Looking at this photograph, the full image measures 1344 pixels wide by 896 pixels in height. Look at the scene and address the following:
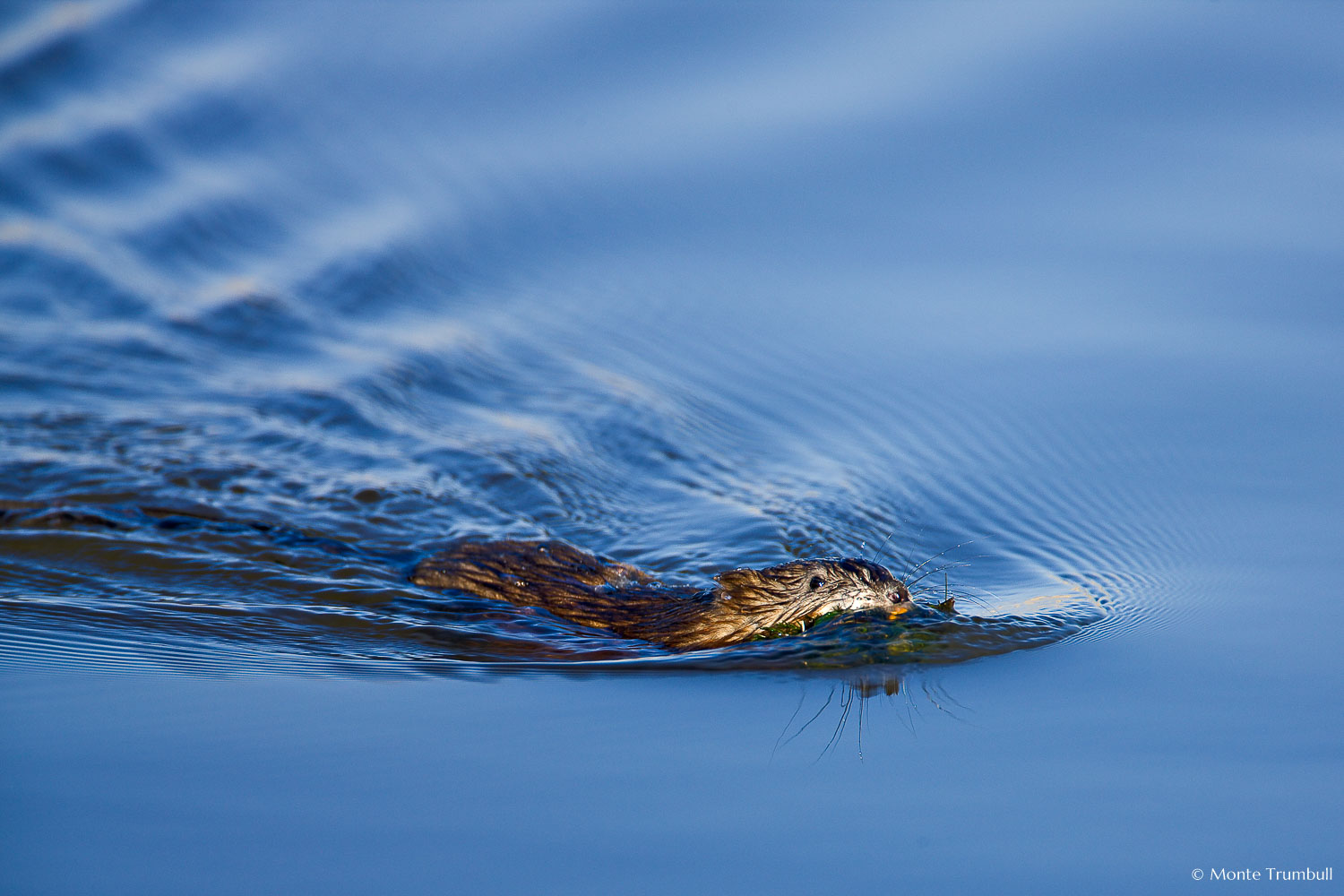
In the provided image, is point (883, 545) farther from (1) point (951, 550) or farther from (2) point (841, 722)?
(2) point (841, 722)

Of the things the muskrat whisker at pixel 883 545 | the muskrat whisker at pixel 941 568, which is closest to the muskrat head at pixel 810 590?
the muskrat whisker at pixel 941 568

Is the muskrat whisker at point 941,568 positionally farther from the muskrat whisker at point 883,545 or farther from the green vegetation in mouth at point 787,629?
the green vegetation in mouth at point 787,629

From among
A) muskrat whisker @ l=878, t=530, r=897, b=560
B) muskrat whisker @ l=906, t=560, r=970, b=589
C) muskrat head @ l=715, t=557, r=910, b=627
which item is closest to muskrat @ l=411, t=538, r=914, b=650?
muskrat head @ l=715, t=557, r=910, b=627

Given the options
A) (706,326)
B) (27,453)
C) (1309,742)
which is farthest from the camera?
(706,326)

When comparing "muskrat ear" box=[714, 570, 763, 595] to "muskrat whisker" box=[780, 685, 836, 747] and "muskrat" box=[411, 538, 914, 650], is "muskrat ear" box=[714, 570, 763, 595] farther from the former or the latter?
"muskrat whisker" box=[780, 685, 836, 747]

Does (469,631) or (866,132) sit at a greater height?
(866,132)

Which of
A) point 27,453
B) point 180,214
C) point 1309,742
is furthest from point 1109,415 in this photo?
point 180,214

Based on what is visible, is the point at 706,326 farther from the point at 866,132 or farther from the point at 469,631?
the point at 469,631
